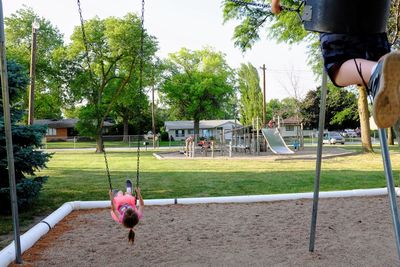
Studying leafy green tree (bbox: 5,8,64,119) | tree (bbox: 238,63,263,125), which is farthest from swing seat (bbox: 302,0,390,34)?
tree (bbox: 238,63,263,125)

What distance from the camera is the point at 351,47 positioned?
202cm

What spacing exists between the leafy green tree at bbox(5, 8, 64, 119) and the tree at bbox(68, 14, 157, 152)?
2.67 m

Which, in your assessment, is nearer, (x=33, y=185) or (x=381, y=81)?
(x=381, y=81)

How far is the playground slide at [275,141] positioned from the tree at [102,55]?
11.6m

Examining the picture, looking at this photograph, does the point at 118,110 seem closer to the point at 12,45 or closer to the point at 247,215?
the point at 12,45

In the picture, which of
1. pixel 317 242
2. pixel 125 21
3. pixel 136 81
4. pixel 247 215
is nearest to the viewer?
pixel 317 242

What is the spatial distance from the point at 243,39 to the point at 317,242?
13224 mm

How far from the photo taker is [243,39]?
16172 mm

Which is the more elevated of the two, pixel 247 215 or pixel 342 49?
pixel 342 49

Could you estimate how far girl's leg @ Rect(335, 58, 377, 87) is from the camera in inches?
71.2

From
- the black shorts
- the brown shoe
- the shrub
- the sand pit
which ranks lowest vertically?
the sand pit

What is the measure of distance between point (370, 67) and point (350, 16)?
0.36m

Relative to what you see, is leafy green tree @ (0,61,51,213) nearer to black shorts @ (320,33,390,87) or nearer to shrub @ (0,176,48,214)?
shrub @ (0,176,48,214)

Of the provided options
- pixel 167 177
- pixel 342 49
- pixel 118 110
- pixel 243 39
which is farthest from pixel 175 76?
pixel 342 49
